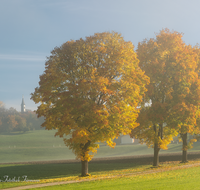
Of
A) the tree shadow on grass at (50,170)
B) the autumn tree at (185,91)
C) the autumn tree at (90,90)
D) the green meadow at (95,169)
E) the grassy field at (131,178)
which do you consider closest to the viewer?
the grassy field at (131,178)

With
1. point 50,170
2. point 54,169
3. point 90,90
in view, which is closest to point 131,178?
point 90,90

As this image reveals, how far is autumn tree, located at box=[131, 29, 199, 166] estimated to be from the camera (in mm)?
23625

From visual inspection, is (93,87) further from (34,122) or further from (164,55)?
(34,122)

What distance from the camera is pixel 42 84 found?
1989 centimetres

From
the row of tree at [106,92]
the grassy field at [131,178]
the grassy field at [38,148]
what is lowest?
the grassy field at [38,148]

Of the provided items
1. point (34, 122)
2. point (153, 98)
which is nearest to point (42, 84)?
point (153, 98)

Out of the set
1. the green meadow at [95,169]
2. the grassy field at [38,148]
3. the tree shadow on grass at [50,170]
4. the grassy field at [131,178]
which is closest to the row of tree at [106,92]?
the grassy field at [131,178]

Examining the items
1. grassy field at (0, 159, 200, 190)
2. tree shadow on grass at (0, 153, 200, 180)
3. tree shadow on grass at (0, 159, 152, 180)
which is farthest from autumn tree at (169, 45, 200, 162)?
tree shadow on grass at (0, 159, 152, 180)

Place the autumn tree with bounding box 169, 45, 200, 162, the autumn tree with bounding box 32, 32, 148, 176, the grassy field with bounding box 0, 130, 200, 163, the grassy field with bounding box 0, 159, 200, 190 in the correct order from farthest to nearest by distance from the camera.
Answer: the grassy field with bounding box 0, 130, 200, 163
the autumn tree with bounding box 169, 45, 200, 162
the autumn tree with bounding box 32, 32, 148, 176
the grassy field with bounding box 0, 159, 200, 190

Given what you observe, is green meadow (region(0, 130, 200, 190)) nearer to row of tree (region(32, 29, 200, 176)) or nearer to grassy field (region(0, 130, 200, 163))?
grassy field (region(0, 130, 200, 163))

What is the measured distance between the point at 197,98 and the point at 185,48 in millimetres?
5753

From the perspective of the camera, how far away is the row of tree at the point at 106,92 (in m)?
18.0

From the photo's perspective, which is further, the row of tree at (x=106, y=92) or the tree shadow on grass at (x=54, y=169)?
the tree shadow on grass at (x=54, y=169)

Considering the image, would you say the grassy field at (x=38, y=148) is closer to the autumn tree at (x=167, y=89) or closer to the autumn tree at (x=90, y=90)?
the autumn tree at (x=167, y=89)
